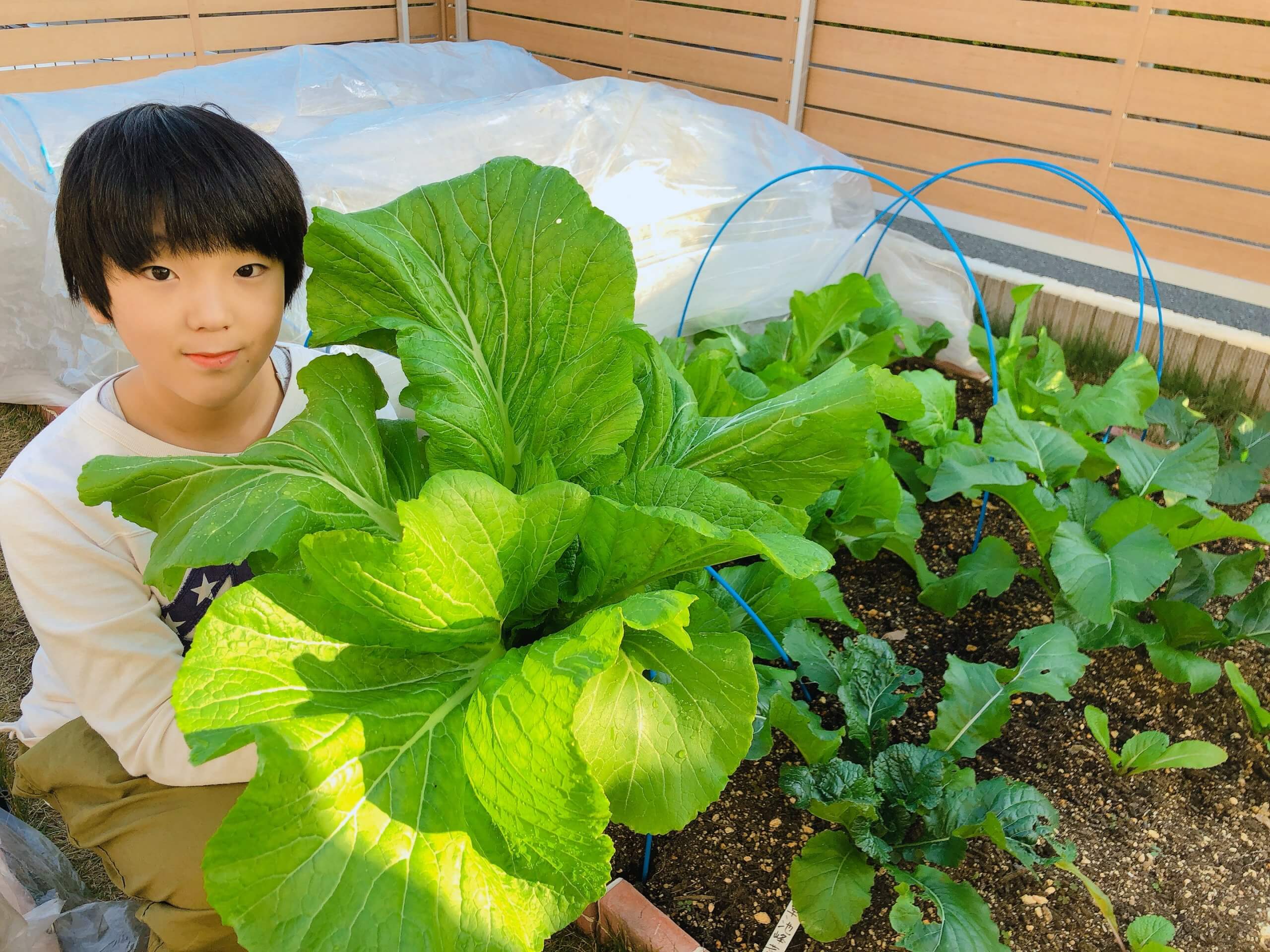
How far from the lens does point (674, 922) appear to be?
1429 mm

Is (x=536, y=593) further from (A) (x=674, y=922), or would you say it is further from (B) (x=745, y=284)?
(B) (x=745, y=284)

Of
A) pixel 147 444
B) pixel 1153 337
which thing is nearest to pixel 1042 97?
pixel 1153 337

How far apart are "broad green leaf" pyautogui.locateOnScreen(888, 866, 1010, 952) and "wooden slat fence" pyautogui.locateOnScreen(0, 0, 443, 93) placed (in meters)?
4.39

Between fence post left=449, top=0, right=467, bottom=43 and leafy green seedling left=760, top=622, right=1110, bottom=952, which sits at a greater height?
fence post left=449, top=0, right=467, bottom=43

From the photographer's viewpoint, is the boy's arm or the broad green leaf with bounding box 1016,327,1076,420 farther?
the broad green leaf with bounding box 1016,327,1076,420

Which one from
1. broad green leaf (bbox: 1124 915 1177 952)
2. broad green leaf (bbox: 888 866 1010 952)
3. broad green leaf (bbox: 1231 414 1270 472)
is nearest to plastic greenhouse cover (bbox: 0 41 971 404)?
broad green leaf (bbox: 1231 414 1270 472)

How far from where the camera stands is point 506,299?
122 centimetres

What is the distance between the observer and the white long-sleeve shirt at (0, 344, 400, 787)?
120 centimetres

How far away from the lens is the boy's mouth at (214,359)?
1143 millimetres

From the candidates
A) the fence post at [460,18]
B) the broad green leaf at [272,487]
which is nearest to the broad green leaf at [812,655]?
the broad green leaf at [272,487]

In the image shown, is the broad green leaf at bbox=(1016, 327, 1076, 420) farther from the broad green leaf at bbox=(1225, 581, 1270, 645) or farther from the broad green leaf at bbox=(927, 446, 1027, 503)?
the broad green leaf at bbox=(1225, 581, 1270, 645)

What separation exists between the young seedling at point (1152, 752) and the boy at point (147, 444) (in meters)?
1.36

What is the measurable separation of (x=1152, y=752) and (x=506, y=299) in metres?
1.30

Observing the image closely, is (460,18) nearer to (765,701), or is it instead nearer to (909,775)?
(765,701)
